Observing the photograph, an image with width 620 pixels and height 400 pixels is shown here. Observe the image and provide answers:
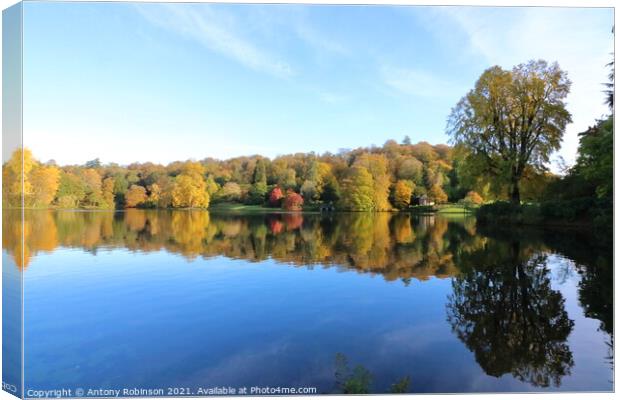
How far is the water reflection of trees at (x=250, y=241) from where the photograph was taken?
10359 mm

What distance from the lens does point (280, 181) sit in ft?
63.2

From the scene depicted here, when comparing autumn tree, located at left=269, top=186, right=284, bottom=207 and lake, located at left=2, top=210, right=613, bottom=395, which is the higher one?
autumn tree, located at left=269, top=186, right=284, bottom=207

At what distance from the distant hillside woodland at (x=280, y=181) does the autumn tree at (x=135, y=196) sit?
0.09 feet

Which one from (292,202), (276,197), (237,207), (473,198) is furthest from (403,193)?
(237,207)

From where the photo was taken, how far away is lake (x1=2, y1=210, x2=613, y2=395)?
427cm

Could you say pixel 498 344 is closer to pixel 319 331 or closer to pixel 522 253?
pixel 319 331

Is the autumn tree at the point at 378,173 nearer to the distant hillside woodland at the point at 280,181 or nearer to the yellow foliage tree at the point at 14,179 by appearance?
the distant hillside woodland at the point at 280,181

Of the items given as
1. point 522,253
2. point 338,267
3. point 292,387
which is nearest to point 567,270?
point 522,253

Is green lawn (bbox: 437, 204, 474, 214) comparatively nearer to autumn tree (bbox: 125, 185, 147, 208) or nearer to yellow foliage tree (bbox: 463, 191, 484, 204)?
yellow foliage tree (bbox: 463, 191, 484, 204)

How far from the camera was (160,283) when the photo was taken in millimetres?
8039

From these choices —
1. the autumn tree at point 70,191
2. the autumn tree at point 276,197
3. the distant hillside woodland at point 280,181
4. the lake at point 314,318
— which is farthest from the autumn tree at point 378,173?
the autumn tree at point 70,191

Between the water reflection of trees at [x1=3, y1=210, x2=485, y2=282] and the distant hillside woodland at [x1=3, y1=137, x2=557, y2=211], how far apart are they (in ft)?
2.86

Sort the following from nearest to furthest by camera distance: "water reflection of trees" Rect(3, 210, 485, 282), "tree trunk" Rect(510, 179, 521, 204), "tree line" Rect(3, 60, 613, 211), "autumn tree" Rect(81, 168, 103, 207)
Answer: "autumn tree" Rect(81, 168, 103, 207)
"tree line" Rect(3, 60, 613, 211)
"water reflection of trees" Rect(3, 210, 485, 282)
"tree trunk" Rect(510, 179, 521, 204)

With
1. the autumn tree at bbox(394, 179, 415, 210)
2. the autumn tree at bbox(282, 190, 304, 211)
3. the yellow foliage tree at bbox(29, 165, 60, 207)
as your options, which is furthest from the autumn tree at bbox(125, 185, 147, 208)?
the autumn tree at bbox(394, 179, 415, 210)
